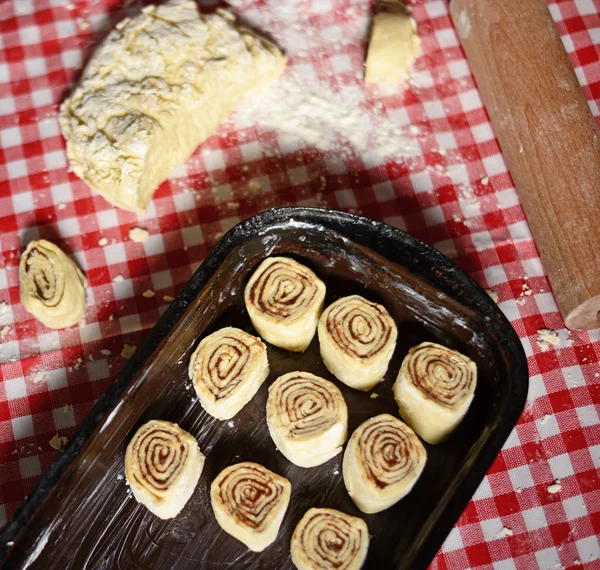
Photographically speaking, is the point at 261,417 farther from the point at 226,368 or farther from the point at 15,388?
the point at 15,388

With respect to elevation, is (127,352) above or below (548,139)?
below

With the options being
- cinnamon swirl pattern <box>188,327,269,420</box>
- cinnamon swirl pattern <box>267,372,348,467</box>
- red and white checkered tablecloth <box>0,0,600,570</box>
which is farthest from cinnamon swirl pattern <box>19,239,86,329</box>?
cinnamon swirl pattern <box>267,372,348,467</box>

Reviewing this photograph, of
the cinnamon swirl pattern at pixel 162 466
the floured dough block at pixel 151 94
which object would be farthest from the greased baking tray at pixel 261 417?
the floured dough block at pixel 151 94

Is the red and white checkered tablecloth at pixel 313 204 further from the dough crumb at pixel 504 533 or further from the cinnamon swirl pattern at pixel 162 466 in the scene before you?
the cinnamon swirl pattern at pixel 162 466

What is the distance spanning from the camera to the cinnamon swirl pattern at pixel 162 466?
1.76 meters

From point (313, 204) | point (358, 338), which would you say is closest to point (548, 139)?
point (313, 204)

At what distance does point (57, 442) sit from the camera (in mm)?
2025

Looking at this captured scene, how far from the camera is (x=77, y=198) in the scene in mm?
2277

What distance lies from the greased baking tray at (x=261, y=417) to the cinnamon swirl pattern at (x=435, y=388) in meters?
0.07

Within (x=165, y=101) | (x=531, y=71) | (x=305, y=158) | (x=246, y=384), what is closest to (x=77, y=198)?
(x=165, y=101)

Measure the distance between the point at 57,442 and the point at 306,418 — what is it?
740 millimetres

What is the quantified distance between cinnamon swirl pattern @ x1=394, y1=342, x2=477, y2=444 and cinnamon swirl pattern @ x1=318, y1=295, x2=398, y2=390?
0.07 metres

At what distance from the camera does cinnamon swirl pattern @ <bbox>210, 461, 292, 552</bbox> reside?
1747mm

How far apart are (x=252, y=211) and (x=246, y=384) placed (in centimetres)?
64
